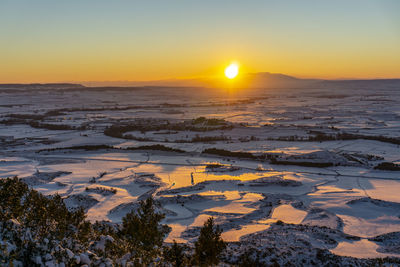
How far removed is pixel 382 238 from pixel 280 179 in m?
9.81

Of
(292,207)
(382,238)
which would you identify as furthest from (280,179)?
(382,238)

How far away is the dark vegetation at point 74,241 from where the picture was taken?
10.4 meters

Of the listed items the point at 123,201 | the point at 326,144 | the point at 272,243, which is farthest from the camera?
the point at 326,144

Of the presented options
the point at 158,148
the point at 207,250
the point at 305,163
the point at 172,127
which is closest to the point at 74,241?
the point at 207,250

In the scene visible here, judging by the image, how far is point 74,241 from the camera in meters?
12.6

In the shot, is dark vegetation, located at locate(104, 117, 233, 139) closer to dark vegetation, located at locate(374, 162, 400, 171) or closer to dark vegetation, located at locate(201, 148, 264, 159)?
dark vegetation, located at locate(201, 148, 264, 159)

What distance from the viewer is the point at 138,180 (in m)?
27.0

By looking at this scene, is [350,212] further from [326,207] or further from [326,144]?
[326,144]

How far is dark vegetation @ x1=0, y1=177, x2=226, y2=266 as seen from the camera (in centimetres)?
1044

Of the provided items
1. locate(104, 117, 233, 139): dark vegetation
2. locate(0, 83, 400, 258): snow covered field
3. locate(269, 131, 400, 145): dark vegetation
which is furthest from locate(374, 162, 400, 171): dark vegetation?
locate(104, 117, 233, 139): dark vegetation

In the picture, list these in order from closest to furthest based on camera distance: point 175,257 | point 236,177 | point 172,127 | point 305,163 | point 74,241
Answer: point 175,257, point 74,241, point 236,177, point 305,163, point 172,127

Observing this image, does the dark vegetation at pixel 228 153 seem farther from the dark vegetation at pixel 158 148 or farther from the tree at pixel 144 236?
the tree at pixel 144 236

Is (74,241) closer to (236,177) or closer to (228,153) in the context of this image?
(236,177)

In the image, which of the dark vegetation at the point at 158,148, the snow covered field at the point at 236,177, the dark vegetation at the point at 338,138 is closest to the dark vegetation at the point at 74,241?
the snow covered field at the point at 236,177
